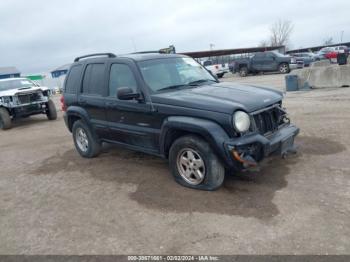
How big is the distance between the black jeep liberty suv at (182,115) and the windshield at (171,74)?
0.02 meters

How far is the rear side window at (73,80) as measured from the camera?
20.3 feet

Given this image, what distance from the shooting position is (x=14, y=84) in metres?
12.6

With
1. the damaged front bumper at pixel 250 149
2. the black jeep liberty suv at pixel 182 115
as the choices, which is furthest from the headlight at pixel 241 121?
the damaged front bumper at pixel 250 149

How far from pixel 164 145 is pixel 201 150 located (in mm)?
A: 693

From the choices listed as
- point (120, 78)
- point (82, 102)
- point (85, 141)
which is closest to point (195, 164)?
point (120, 78)

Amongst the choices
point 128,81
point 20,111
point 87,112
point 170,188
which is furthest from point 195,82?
point 20,111

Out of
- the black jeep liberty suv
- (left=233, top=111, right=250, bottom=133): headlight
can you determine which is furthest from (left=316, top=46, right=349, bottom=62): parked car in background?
(left=233, top=111, right=250, bottom=133): headlight

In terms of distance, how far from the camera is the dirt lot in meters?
3.27

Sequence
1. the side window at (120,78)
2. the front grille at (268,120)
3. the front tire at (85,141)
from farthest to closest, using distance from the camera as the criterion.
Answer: the front tire at (85,141) → the side window at (120,78) → the front grille at (268,120)

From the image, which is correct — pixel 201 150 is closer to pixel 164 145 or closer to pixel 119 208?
pixel 164 145

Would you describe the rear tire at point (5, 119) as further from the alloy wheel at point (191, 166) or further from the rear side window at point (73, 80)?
the alloy wheel at point (191, 166)

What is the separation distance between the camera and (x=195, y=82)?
205 inches

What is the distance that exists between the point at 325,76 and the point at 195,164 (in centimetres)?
1120

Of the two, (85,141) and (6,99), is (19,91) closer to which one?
(6,99)
